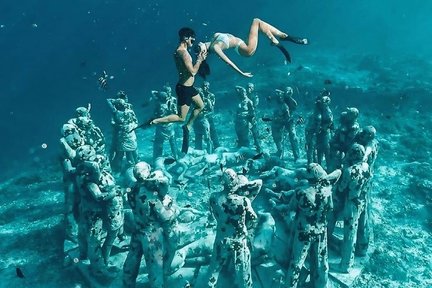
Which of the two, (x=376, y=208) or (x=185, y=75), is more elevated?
(x=185, y=75)

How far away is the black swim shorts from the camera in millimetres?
8102

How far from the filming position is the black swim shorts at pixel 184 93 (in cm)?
810

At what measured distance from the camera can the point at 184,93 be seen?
8.13 meters

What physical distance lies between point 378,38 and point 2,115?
69358 mm

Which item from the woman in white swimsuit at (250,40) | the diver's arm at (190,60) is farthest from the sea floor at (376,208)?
the woman in white swimsuit at (250,40)

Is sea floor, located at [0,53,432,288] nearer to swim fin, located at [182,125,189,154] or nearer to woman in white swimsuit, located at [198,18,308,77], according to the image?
swim fin, located at [182,125,189,154]

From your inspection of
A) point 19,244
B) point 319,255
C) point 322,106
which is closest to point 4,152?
point 19,244

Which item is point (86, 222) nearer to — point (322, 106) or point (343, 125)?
point (343, 125)

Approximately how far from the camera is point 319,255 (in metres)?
7.96

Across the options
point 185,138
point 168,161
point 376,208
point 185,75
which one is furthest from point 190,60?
point 376,208

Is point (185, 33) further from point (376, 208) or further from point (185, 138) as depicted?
point (376, 208)

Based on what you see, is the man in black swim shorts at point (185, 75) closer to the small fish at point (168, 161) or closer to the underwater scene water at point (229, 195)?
the underwater scene water at point (229, 195)

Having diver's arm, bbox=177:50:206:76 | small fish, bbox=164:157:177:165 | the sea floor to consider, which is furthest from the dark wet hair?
small fish, bbox=164:157:177:165

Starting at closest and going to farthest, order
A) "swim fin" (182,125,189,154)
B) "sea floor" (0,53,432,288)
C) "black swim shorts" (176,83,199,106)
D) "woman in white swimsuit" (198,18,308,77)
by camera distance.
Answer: "woman in white swimsuit" (198,18,308,77) < "black swim shorts" (176,83,199,106) < "swim fin" (182,125,189,154) < "sea floor" (0,53,432,288)
